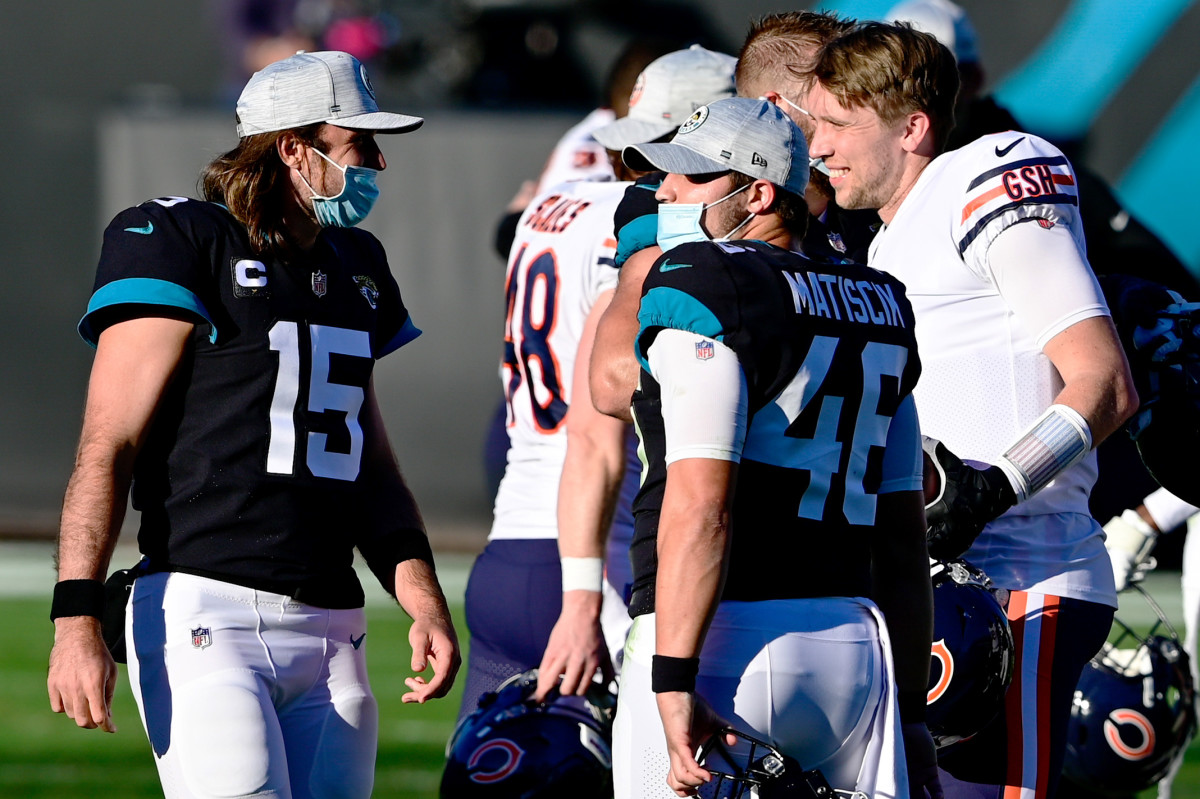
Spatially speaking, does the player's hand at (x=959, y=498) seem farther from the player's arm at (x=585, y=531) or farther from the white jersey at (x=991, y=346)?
the player's arm at (x=585, y=531)

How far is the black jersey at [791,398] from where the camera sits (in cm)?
268

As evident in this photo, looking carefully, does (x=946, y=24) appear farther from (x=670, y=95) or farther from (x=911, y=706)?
(x=911, y=706)

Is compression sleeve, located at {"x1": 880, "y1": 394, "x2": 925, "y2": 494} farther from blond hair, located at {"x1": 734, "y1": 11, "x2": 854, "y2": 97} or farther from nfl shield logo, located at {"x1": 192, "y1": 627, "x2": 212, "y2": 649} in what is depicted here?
nfl shield logo, located at {"x1": 192, "y1": 627, "x2": 212, "y2": 649}

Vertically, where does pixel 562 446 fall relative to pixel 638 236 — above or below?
below

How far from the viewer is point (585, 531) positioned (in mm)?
3838

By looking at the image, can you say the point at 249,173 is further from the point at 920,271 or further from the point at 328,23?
the point at 328,23

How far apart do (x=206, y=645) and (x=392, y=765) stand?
3.92 metres

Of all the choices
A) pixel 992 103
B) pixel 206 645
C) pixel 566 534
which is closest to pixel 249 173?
pixel 206 645

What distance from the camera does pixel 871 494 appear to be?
2902mm

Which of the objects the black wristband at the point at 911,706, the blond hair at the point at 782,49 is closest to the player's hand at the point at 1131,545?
the blond hair at the point at 782,49

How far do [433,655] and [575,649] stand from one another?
52cm

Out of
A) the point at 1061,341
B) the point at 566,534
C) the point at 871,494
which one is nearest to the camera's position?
the point at 871,494

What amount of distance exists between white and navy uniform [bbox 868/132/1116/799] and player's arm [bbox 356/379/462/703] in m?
1.10

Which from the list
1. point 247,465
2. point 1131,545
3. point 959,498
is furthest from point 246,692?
point 1131,545
